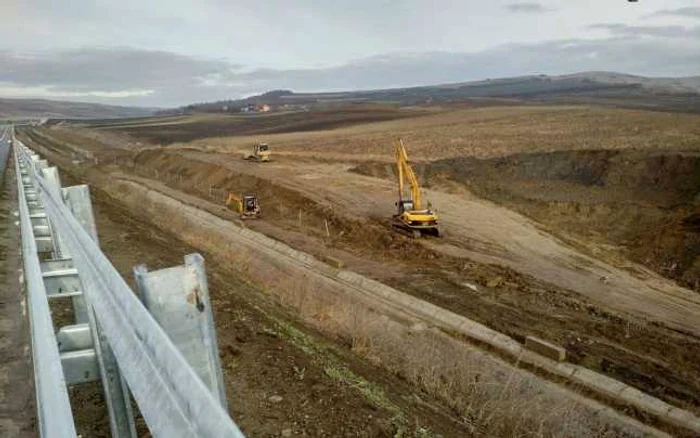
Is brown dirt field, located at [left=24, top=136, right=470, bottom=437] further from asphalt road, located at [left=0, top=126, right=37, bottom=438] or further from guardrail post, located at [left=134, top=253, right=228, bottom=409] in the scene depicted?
guardrail post, located at [left=134, top=253, right=228, bottom=409]

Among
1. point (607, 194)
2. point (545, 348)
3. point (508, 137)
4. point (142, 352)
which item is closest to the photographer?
point (142, 352)

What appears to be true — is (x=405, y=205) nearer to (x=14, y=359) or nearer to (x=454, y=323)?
(x=454, y=323)

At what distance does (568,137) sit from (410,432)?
51026mm

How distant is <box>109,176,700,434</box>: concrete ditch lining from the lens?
38.5 ft

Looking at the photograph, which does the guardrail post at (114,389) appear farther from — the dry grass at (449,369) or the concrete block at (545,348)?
the concrete block at (545,348)

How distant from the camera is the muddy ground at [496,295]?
1348cm

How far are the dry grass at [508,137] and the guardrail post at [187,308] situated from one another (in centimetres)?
4314

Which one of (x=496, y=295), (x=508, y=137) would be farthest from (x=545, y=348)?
(x=508, y=137)

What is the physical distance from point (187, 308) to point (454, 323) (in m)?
14.1

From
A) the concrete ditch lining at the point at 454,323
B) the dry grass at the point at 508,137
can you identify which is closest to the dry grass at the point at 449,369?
the concrete ditch lining at the point at 454,323

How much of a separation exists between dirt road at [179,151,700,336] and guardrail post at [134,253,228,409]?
1665cm

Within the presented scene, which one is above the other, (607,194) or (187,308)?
(187,308)

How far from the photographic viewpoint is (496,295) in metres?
18.2

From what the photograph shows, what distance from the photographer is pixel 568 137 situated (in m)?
52.5
